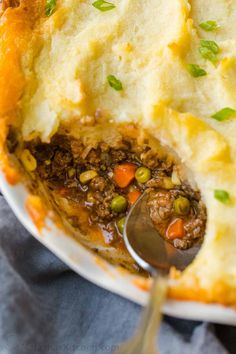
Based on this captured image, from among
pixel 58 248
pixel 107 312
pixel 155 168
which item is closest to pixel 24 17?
pixel 155 168

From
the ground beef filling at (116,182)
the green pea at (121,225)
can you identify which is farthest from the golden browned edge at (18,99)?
the green pea at (121,225)

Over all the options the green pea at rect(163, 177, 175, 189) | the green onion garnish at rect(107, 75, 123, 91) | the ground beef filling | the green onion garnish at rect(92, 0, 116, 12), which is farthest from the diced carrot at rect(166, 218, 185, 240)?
the green onion garnish at rect(92, 0, 116, 12)

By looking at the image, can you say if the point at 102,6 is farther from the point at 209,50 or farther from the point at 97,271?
the point at 97,271

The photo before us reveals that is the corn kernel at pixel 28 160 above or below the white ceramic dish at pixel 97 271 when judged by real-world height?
above

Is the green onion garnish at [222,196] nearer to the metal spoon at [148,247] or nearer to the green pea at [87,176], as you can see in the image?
the metal spoon at [148,247]

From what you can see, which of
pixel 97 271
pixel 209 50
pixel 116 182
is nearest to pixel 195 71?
pixel 209 50

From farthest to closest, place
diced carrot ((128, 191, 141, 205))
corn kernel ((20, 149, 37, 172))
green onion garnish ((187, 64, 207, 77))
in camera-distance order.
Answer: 1. diced carrot ((128, 191, 141, 205))
2. green onion garnish ((187, 64, 207, 77))
3. corn kernel ((20, 149, 37, 172))

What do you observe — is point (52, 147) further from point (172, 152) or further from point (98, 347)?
point (98, 347)

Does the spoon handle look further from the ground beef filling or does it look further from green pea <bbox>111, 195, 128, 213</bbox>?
green pea <bbox>111, 195, 128, 213</bbox>
